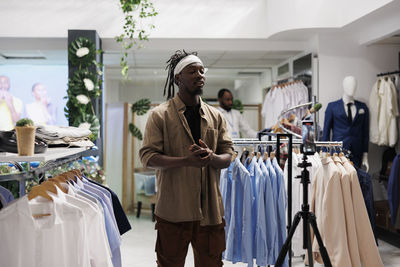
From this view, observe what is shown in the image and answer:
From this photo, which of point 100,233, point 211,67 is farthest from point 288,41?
point 100,233

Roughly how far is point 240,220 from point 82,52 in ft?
10.7

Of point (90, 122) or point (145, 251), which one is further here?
point (90, 122)

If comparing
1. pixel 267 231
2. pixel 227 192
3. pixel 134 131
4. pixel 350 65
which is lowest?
pixel 267 231

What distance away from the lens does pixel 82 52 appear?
18.2ft

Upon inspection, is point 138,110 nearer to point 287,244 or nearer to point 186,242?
point 287,244

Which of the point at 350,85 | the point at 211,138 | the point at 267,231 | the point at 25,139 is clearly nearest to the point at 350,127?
the point at 350,85

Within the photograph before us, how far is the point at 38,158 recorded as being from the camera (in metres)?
1.72

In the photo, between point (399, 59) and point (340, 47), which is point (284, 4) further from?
point (399, 59)

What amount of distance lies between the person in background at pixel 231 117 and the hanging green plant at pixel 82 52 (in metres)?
1.80

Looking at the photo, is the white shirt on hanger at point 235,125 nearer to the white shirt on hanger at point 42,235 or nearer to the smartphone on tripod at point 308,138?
the smartphone on tripod at point 308,138

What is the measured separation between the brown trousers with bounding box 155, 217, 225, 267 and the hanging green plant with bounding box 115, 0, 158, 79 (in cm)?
349

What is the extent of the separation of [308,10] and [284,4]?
30cm

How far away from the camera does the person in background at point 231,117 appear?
6215 mm

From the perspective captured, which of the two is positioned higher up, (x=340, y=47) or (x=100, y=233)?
(x=340, y=47)
